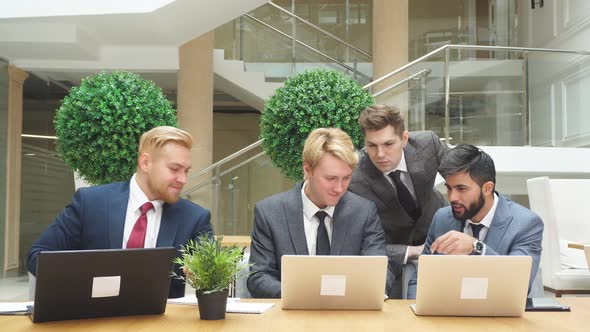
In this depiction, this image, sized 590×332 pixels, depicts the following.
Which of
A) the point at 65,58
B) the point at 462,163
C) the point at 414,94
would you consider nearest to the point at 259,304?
the point at 462,163

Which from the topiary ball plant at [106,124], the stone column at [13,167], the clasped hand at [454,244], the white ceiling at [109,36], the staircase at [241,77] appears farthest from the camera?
the staircase at [241,77]

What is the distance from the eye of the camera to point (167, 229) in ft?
8.95

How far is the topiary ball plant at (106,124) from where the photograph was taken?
4.32 m

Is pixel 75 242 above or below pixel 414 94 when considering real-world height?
below

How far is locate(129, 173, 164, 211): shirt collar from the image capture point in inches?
110

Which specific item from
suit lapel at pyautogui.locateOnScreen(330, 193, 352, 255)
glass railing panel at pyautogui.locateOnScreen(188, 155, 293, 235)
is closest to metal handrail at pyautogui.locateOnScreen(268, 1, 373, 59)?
glass railing panel at pyautogui.locateOnScreen(188, 155, 293, 235)

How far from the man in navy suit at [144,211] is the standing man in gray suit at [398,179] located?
849mm

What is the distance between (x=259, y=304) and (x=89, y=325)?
56 centimetres

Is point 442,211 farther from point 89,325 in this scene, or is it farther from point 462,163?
point 89,325

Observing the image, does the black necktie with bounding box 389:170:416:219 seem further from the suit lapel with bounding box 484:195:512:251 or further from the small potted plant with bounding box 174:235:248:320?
the small potted plant with bounding box 174:235:248:320

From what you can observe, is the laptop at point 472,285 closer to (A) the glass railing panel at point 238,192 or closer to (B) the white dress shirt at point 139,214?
(B) the white dress shirt at point 139,214

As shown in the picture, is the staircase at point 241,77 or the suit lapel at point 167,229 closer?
the suit lapel at point 167,229

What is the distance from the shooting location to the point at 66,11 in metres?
6.34

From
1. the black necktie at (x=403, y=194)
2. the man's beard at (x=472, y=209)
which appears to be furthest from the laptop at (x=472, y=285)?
the black necktie at (x=403, y=194)
